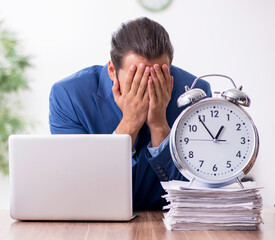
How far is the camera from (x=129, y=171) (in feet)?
4.08

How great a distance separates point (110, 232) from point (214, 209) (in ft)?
0.90

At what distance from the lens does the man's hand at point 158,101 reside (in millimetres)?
1680

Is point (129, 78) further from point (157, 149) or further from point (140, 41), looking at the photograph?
point (157, 149)

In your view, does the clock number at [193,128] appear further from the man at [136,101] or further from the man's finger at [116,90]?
the man's finger at [116,90]

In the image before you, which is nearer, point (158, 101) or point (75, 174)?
point (75, 174)

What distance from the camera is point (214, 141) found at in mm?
1266

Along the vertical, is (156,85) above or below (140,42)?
below

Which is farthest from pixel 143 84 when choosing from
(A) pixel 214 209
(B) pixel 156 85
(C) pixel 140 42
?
(A) pixel 214 209

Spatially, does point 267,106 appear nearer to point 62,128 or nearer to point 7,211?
point 62,128

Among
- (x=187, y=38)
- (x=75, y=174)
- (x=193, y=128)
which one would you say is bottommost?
(x=187, y=38)

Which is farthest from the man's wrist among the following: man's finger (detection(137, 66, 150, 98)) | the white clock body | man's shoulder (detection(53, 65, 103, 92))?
the white clock body

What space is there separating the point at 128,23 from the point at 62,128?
0.48m

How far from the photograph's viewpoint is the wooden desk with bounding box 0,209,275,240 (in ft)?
3.70

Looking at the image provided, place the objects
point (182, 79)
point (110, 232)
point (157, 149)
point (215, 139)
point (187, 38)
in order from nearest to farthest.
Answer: point (110, 232)
point (215, 139)
point (157, 149)
point (182, 79)
point (187, 38)
